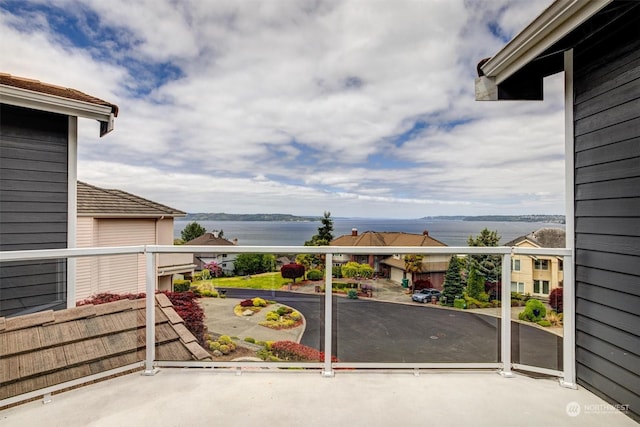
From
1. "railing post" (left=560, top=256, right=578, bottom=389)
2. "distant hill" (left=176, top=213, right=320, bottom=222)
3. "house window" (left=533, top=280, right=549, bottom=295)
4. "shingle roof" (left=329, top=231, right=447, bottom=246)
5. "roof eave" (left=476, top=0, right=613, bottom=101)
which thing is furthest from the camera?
"distant hill" (left=176, top=213, right=320, bottom=222)

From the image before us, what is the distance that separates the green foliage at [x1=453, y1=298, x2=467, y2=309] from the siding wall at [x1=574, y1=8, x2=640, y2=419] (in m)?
0.82

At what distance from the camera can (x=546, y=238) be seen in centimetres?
264

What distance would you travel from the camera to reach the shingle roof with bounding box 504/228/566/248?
8.32 feet

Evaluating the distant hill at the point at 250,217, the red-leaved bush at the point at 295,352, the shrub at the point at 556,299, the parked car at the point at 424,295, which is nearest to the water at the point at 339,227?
the distant hill at the point at 250,217

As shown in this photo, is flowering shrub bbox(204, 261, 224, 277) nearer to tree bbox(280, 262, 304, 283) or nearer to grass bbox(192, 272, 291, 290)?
grass bbox(192, 272, 291, 290)

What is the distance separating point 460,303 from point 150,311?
2481 mm

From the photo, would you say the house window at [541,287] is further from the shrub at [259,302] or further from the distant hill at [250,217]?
the distant hill at [250,217]

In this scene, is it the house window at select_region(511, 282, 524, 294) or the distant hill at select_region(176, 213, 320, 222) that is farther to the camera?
the distant hill at select_region(176, 213, 320, 222)

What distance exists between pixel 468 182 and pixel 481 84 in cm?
2912

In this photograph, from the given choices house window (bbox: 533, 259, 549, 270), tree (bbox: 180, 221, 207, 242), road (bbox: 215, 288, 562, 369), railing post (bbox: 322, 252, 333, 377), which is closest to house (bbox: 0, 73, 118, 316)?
road (bbox: 215, 288, 562, 369)

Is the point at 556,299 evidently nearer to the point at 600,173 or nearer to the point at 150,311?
the point at 600,173

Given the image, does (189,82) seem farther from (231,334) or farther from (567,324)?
(567,324)

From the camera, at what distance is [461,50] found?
908 cm

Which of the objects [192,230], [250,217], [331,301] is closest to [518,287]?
[331,301]
